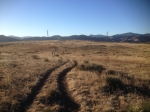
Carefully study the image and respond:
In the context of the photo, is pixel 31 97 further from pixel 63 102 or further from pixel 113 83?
pixel 113 83

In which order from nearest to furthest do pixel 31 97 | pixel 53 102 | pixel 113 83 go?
1. pixel 53 102
2. pixel 31 97
3. pixel 113 83

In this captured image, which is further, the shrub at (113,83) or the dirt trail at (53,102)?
the shrub at (113,83)

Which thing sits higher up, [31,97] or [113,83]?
[113,83]

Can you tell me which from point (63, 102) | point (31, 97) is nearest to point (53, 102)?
point (63, 102)

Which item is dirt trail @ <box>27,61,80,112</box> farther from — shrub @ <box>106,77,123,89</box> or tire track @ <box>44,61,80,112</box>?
shrub @ <box>106,77,123,89</box>

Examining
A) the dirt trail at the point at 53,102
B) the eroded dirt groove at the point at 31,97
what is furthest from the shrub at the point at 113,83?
the eroded dirt groove at the point at 31,97

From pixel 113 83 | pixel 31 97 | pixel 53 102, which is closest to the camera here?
pixel 53 102

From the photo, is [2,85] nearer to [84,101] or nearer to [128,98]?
[84,101]

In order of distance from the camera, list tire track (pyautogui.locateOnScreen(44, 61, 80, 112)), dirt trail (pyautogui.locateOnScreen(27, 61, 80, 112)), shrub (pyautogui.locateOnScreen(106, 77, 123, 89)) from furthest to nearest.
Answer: shrub (pyautogui.locateOnScreen(106, 77, 123, 89)) < tire track (pyautogui.locateOnScreen(44, 61, 80, 112)) < dirt trail (pyautogui.locateOnScreen(27, 61, 80, 112))

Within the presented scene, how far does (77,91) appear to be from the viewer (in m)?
12.5

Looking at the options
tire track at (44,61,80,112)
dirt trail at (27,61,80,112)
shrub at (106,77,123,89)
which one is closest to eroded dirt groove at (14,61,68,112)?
dirt trail at (27,61,80,112)

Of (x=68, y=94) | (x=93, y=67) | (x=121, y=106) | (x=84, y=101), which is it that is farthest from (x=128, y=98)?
(x=93, y=67)

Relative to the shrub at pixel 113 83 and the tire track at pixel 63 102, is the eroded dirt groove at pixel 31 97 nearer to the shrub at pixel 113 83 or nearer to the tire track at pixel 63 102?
the tire track at pixel 63 102

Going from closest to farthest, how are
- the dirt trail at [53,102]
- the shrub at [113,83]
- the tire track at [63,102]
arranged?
the dirt trail at [53,102] → the tire track at [63,102] → the shrub at [113,83]
